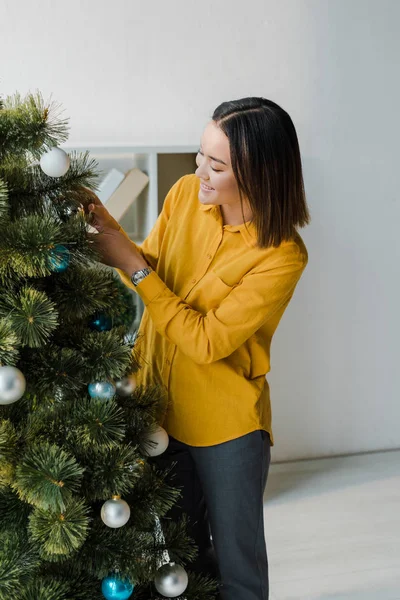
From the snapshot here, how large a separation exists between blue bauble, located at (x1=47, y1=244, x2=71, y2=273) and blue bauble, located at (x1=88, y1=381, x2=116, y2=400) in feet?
0.63

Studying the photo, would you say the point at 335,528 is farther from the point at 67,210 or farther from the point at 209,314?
the point at 67,210

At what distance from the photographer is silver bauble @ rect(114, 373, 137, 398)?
1226mm

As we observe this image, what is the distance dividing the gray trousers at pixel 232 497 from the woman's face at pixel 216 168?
1.54ft

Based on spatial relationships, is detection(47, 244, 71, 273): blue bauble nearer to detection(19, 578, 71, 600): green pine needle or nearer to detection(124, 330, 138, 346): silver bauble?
detection(124, 330, 138, 346): silver bauble

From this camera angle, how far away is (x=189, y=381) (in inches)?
57.4

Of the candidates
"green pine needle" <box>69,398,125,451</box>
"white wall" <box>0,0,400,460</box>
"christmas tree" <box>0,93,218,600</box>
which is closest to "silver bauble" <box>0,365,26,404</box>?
"christmas tree" <box>0,93,218,600</box>

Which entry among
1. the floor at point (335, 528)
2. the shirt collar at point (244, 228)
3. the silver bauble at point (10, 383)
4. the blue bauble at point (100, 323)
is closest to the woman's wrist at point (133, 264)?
the blue bauble at point (100, 323)

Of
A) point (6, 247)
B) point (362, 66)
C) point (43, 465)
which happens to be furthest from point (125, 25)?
point (43, 465)

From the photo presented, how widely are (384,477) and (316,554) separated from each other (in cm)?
68

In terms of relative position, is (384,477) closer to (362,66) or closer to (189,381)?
(362,66)

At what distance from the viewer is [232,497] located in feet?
4.81

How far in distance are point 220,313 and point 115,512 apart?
1.33 feet

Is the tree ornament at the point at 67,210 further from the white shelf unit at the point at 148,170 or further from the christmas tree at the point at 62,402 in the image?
the white shelf unit at the point at 148,170

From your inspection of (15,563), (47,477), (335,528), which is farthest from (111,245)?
(335,528)
